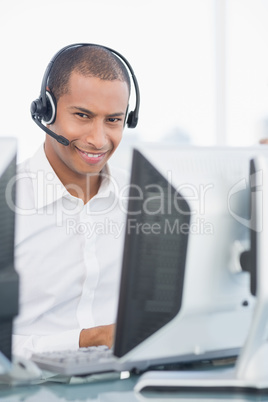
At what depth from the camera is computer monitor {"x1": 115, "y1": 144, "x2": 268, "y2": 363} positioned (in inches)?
38.9

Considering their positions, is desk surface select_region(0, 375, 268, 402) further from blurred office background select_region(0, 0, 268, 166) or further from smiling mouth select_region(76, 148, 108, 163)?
blurred office background select_region(0, 0, 268, 166)

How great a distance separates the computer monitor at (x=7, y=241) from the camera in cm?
95

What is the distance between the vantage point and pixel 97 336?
4.55 feet

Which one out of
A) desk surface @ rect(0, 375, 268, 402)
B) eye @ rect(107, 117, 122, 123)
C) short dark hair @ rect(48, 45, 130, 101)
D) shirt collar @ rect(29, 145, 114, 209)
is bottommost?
desk surface @ rect(0, 375, 268, 402)

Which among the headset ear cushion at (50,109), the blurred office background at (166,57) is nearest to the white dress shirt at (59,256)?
the headset ear cushion at (50,109)

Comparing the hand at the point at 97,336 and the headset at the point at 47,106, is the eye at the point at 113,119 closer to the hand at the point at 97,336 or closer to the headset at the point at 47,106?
the headset at the point at 47,106

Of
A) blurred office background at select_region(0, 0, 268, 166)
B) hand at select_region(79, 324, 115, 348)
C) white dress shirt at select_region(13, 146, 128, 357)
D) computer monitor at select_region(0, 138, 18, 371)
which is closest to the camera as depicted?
computer monitor at select_region(0, 138, 18, 371)

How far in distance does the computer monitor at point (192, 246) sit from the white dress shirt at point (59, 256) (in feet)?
1.93

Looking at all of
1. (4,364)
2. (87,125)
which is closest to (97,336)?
(4,364)

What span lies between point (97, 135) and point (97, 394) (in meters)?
0.89

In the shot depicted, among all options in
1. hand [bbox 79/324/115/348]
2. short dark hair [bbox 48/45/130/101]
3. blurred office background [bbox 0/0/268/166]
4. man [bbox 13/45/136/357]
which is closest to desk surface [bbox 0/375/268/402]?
hand [bbox 79/324/115/348]

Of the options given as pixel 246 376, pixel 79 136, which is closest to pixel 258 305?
pixel 246 376

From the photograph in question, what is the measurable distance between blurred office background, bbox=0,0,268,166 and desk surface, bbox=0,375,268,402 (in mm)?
2087

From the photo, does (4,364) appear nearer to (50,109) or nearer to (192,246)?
(192,246)
